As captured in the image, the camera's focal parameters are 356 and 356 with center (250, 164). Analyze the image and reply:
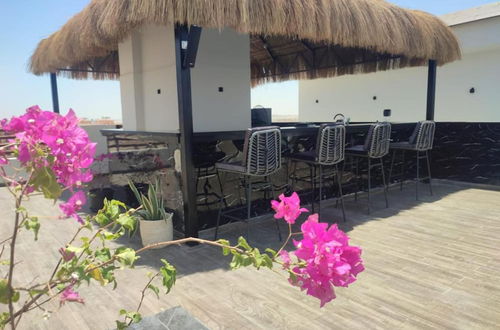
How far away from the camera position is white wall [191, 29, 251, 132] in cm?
416

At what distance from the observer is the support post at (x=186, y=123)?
313cm

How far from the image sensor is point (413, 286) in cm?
249

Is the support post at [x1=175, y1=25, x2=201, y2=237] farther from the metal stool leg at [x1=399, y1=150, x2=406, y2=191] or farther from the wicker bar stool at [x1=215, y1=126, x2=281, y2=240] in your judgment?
the metal stool leg at [x1=399, y1=150, x2=406, y2=191]

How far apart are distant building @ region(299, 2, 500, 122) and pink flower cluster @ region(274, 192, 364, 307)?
23.2ft

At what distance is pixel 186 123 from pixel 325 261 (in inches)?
103

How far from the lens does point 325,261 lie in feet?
2.51

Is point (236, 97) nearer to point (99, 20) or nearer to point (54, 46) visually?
point (99, 20)

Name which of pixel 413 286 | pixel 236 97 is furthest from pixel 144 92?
pixel 413 286

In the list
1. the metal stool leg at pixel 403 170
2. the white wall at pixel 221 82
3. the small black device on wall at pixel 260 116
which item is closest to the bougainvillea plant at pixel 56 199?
the white wall at pixel 221 82

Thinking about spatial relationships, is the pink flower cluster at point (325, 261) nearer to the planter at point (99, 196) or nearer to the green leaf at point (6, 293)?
the green leaf at point (6, 293)

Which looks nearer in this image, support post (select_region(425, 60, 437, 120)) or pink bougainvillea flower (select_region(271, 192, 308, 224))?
pink bougainvillea flower (select_region(271, 192, 308, 224))

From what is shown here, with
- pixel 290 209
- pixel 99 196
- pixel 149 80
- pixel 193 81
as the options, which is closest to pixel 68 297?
pixel 290 209

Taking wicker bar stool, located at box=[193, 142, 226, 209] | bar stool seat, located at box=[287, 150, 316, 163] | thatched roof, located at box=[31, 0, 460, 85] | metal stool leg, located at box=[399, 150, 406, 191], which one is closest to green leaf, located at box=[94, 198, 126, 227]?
thatched roof, located at box=[31, 0, 460, 85]

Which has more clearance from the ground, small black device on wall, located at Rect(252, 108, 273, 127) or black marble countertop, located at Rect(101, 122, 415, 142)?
small black device on wall, located at Rect(252, 108, 273, 127)
